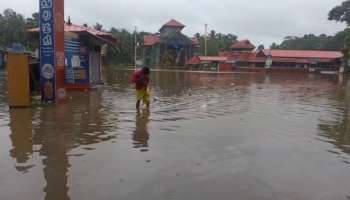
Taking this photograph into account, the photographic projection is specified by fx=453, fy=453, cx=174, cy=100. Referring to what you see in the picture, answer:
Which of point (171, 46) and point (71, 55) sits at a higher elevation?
point (171, 46)

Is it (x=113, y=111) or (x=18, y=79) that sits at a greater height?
(x=18, y=79)

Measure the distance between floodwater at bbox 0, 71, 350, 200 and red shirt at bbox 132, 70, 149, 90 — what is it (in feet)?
2.40

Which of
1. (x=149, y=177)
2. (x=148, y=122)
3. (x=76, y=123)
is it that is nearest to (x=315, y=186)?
(x=149, y=177)

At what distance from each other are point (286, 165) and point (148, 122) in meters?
4.40

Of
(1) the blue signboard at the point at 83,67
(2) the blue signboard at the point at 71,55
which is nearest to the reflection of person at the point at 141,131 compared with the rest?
(2) the blue signboard at the point at 71,55

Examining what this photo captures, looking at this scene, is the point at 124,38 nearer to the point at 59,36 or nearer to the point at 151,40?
the point at 151,40

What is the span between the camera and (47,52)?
13.5 meters

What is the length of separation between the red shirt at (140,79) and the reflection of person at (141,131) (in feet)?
3.53

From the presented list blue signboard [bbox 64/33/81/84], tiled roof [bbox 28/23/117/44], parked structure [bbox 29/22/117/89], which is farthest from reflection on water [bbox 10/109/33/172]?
tiled roof [bbox 28/23/117/44]

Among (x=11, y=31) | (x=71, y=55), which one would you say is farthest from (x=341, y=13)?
(x=71, y=55)

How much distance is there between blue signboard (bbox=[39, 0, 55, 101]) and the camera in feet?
43.7

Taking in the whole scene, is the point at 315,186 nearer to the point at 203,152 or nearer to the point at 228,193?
the point at 228,193

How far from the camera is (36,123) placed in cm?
999

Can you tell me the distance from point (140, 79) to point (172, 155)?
581cm
